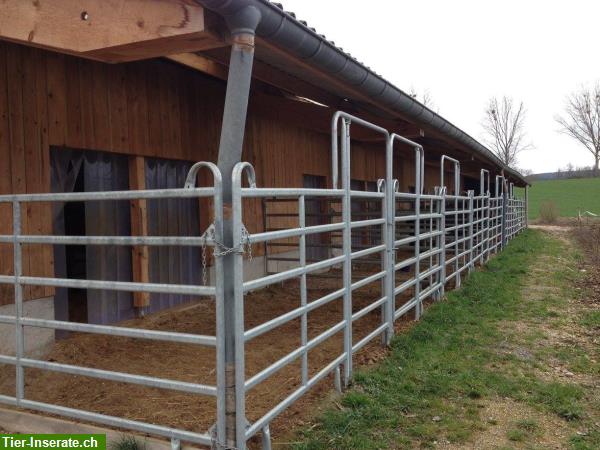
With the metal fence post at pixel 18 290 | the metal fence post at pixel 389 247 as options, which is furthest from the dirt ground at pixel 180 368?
the metal fence post at pixel 18 290

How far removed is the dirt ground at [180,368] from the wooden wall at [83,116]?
2.35ft

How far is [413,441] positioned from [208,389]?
58.1 inches

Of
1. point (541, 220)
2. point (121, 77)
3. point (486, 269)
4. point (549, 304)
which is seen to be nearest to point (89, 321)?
point (121, 77)

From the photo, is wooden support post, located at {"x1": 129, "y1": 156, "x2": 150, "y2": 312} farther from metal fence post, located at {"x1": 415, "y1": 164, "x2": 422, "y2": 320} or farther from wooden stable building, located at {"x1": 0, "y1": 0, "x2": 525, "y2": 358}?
metal fence post, located at {"x1": 415, "y1": 164, "x2": 422, "y2": 320}

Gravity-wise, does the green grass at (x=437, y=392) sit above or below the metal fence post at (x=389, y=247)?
below

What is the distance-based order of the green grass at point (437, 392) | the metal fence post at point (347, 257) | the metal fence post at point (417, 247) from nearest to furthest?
the green grass at point (437, 392) < the metal fence post at point (347, 257) < the metal fence post at point (417, 247)

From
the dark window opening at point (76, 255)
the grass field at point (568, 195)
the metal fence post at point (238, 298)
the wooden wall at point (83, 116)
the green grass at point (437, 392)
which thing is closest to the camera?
the metal fence post at point (238, 298)

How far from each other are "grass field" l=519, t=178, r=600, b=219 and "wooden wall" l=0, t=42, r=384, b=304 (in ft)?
111

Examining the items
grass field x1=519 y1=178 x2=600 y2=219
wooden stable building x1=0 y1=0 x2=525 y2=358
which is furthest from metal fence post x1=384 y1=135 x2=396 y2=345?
grass field x1=519 y1=178 x2=600 y2=219

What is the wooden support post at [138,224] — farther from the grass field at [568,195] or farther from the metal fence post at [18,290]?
the grass field at [568,195]

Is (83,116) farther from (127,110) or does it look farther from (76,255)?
(76,255)

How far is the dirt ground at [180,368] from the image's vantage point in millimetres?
3471

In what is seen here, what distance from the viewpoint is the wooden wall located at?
13.9 feet

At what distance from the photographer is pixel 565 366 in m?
4.81
